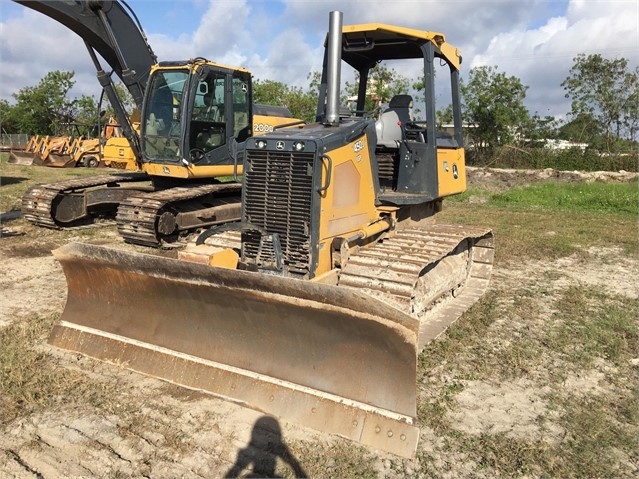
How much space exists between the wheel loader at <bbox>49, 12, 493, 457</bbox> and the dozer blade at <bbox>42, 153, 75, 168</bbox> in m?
20.6

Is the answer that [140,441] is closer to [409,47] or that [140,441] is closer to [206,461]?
[206,461]

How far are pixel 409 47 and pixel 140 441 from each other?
4.48 meters

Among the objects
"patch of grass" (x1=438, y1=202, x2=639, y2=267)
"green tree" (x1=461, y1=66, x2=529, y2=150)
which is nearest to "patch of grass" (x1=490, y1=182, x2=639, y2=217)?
"patch of grass" (x1=438, y1=202, x2=639, y2=267)

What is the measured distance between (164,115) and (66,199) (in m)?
2.58

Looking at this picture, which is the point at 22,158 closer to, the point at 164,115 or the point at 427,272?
the point at 164,115

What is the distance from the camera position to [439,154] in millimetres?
5770

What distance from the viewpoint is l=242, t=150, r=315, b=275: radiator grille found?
176 inches

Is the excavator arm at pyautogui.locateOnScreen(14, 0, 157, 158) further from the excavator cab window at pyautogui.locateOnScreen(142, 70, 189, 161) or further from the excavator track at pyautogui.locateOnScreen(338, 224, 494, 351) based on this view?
the excavator track at pyautogui.locateOnScreen(338, 224, 494, 351)

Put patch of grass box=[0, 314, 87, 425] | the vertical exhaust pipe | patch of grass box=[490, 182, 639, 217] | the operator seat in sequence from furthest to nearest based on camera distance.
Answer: patch of grass box=[490, 182, 639, 217] → the operator seat → the vertical exhaust pipe → patch of grass box=[0, 314, 87, 425]

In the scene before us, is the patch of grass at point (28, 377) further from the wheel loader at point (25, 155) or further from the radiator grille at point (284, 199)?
the wheel loader at point (25, 155)

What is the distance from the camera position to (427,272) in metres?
5.31

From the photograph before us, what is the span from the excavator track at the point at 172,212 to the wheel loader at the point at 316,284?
3.06 meters

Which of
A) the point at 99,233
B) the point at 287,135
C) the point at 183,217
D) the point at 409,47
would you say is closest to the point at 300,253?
the point at 287,135

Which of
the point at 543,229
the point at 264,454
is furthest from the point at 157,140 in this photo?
the point at 543,229
